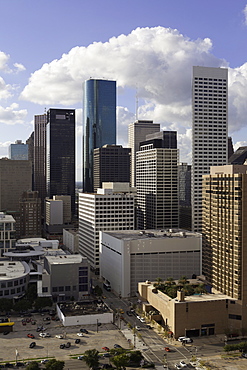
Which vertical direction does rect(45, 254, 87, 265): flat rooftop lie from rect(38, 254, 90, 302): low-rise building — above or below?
above

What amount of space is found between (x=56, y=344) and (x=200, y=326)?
137ft

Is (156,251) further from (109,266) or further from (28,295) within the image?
(28,295)

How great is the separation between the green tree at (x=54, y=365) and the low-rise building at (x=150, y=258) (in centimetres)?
6886

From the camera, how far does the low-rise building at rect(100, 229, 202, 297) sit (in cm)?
16500

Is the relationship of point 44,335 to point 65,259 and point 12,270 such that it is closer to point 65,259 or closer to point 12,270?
point 65,259

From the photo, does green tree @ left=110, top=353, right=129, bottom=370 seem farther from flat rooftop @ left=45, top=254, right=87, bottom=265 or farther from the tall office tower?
flat rooftop @ left=45, top=254, right=87, bottom=265

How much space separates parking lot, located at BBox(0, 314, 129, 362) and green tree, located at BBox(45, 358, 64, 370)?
32.2 feet

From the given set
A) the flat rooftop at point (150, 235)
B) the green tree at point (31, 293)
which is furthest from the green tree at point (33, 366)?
the flat rooftop at point (150, 235)

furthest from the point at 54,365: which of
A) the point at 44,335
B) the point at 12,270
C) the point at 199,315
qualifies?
the point at 12,270

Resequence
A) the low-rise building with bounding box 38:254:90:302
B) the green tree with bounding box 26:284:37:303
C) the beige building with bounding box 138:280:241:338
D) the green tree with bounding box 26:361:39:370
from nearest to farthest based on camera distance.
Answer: the green tree with bounding box 26:361:39:370 < the beige building with bounding box 138:280:241:338 < the green tree with bounding box 26:284:37:303 < the low-rise building with bounding box 38:254:90:302

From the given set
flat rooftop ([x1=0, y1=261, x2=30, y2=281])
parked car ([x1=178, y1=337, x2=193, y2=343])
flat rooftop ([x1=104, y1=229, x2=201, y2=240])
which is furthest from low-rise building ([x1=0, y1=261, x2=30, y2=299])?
parked car ([x1=178, y1=337, x2=193, y2=343])

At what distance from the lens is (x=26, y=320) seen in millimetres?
→ 135250

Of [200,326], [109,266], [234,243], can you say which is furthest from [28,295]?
[234,243]

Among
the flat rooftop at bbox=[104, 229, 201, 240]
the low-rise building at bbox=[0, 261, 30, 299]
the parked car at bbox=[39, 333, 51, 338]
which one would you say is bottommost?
the parked car at bbox=[39, 333, 51, 338]
